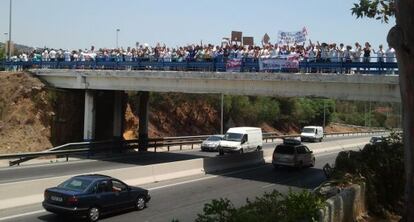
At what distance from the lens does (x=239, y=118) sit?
79.1 m

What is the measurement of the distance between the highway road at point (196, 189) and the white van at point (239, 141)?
5.97 meters

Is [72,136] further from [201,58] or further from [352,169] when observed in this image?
[352,169]

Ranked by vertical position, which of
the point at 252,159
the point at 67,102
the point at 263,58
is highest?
the point at 263,58

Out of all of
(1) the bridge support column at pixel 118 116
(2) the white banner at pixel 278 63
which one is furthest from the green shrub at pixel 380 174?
(1) the bridge support column at pixel 118 116

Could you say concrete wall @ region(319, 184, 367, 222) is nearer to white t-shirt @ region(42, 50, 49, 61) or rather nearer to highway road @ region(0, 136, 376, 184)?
highway road @ region(0, 136, 376, 184)

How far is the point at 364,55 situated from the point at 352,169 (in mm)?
11970

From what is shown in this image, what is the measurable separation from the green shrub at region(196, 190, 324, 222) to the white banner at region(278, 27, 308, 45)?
855 inches

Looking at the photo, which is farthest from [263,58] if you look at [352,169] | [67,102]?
[67,102]

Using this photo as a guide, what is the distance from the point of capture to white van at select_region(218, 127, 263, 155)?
40281mm

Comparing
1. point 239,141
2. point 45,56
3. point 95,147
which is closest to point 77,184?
point 95,147

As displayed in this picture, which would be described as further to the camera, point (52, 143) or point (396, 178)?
point (52, 143)

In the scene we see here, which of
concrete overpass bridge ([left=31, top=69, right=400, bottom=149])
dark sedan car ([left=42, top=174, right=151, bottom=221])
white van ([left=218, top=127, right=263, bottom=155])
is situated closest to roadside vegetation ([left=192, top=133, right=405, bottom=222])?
dark sedan car ([left=42, top=174, right=151, bottom=221])

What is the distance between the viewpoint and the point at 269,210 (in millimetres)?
10070

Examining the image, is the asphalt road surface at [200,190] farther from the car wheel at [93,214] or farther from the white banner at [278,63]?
the white banner at [278,63]
